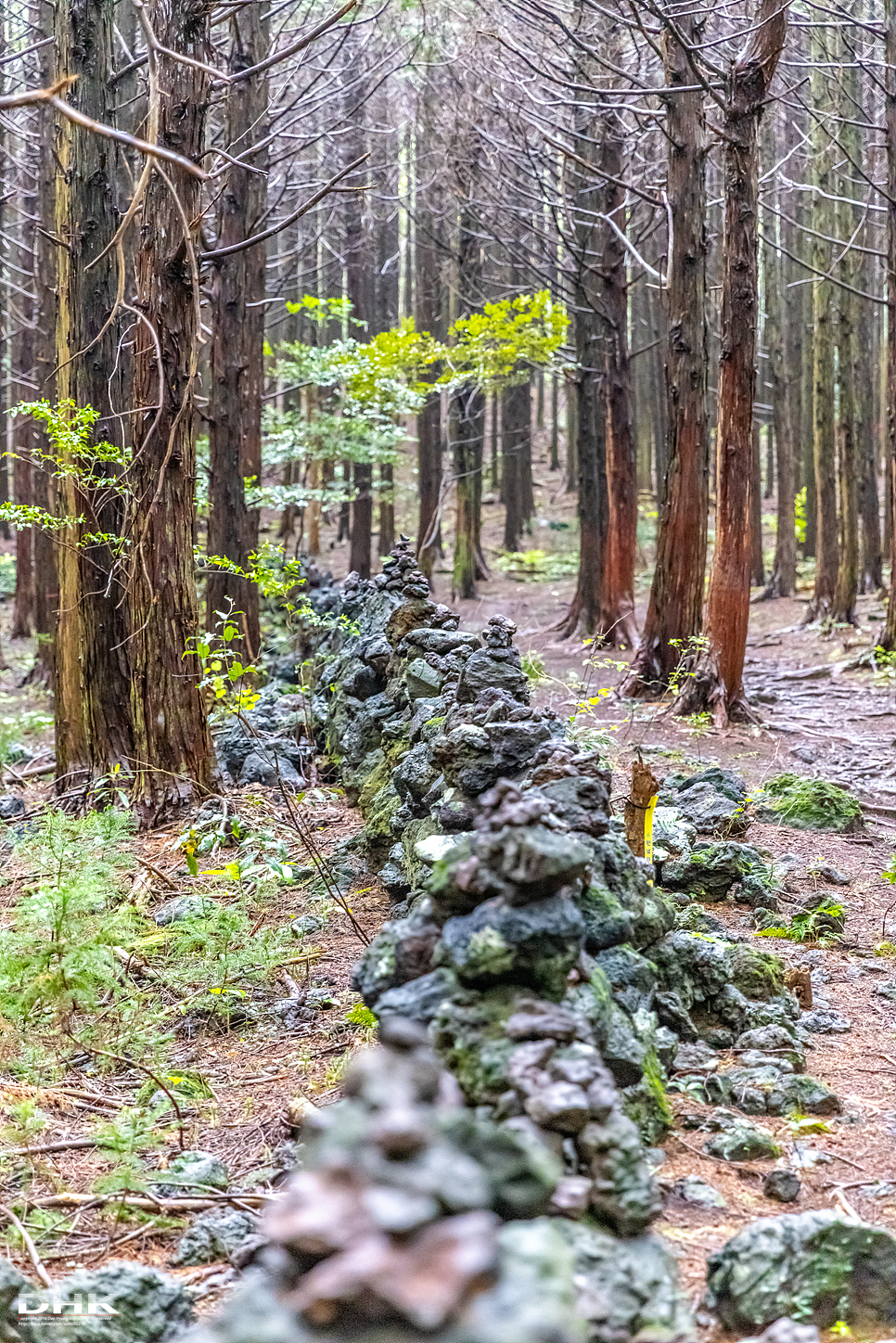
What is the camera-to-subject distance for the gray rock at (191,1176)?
9.49 feet

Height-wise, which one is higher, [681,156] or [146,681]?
[681,156]

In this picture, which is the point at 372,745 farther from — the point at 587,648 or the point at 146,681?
the point at 587,648

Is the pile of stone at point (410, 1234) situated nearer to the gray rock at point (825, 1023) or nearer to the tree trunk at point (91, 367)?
the gray rock at point (825, 1023)

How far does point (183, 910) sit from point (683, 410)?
7831mm

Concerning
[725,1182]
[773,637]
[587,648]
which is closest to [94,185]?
[725,1182]

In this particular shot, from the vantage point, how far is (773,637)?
16.5 metres

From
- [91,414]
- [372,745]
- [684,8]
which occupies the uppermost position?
[684,8]

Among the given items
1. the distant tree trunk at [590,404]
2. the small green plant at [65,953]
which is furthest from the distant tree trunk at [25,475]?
the small green plant at [65,953]

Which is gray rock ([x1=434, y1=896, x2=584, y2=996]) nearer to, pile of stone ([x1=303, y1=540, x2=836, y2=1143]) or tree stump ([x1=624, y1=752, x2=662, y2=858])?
pile of stone ([x1=303, y1=540, x2=836, y2=1143])

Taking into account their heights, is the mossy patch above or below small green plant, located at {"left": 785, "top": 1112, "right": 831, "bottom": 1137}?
above

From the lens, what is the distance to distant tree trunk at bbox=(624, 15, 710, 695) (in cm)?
1062

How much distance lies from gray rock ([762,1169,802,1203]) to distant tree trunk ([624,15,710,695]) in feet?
25.9

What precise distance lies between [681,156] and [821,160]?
22.4 ft

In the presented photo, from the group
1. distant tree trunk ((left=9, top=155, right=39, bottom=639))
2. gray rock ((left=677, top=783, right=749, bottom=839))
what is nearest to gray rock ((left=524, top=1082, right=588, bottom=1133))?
gray rock ((left=677, top=783, right=749, bottom=839))
